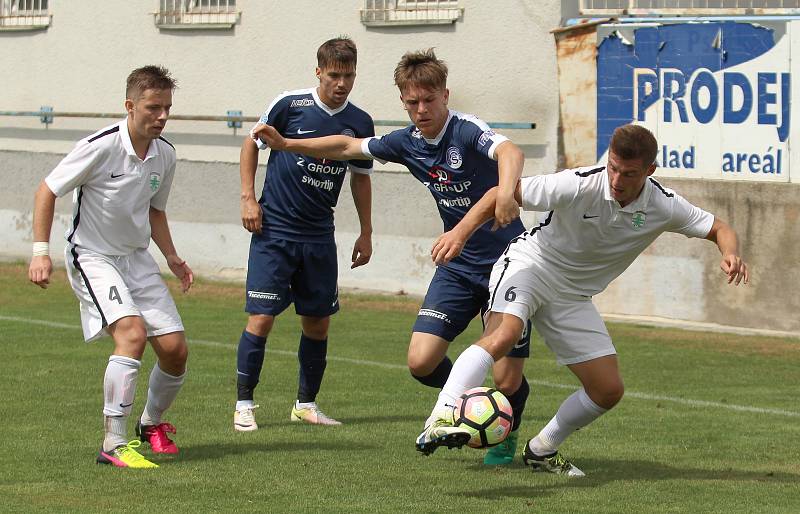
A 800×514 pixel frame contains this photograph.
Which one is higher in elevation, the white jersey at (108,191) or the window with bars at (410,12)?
the window with bars at (410,12)

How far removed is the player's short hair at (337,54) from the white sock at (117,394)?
238cm

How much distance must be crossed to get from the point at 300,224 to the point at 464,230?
2750 millimetres

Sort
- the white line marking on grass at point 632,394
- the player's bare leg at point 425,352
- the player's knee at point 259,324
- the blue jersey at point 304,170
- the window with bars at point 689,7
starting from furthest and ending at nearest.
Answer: the window with bars at point 689,7 < the white line marking on grass at point 632,394 < the blue jersey at point 304,170 < the player's knee at point 259,324 < the player's bare leg at point 425,352

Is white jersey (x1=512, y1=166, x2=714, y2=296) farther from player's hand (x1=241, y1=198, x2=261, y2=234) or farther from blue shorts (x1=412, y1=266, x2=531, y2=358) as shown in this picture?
player's hand (x1=241, y1=198, x2=261, y2=234)

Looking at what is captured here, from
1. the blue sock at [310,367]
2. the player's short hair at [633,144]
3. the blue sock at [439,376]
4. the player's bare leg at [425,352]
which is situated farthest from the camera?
the blue sock at [310,367]

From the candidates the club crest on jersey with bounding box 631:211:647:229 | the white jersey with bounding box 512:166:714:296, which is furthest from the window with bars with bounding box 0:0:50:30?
the club crest on jersey with bounding box 631:211:647:229

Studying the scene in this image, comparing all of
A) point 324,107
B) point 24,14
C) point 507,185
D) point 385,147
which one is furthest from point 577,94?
point 24,14

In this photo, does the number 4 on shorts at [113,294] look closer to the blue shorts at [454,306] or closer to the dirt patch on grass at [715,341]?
the blue shorts at [454,306]

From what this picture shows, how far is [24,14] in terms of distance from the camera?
21.6 metres

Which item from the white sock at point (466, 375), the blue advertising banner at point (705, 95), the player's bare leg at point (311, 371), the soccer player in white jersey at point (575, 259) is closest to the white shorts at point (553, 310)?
the soccer player in white jersey at point (575, 259)

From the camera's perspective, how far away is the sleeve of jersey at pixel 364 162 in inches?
369

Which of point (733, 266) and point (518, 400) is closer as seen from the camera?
point (733, 266)

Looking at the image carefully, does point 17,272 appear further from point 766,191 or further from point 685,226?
point 685,226

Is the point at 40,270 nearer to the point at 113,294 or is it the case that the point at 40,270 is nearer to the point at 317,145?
the point at 113,294
